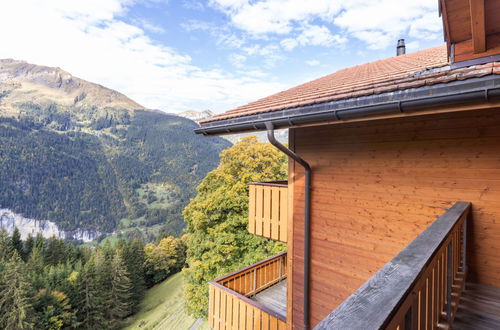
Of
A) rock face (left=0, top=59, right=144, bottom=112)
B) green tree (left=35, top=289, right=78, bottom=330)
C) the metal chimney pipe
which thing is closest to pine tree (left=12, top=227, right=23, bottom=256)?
green tree (left=35, top=289, right=78, bottom=330)

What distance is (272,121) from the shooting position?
10.6ft

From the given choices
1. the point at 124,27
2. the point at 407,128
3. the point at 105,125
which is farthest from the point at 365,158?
the point at 105,125

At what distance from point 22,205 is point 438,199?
135597mm

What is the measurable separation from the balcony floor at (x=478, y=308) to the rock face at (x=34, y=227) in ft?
361

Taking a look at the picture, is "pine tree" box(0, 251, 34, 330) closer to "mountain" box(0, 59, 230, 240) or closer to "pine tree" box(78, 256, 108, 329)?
"pine tree" box(78, 256, 108, 329)

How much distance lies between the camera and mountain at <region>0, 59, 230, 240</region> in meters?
101

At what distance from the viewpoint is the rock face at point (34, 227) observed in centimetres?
9438

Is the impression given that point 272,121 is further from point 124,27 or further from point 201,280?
point 124,27

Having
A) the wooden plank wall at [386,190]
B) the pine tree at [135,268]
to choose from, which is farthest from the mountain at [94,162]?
the wooden plank wall at [386,190]

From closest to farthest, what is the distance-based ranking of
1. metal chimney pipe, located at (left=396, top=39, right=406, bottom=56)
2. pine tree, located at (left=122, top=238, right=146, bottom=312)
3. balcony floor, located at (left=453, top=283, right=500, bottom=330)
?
balcony floor, located at (left=453, top=283, right=500, bottom=330)
metal chimney pipe, located at (left=396, top=39, right=406, bottom=56)
pine tree, located at (left=122, top=238, right=146, bottom=312)

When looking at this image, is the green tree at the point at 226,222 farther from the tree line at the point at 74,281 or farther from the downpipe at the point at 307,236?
the tree line at the point at 74,281

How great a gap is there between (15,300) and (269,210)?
2762cm

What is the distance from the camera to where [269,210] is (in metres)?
4.82

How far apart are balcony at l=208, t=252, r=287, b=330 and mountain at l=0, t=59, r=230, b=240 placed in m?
78.1
